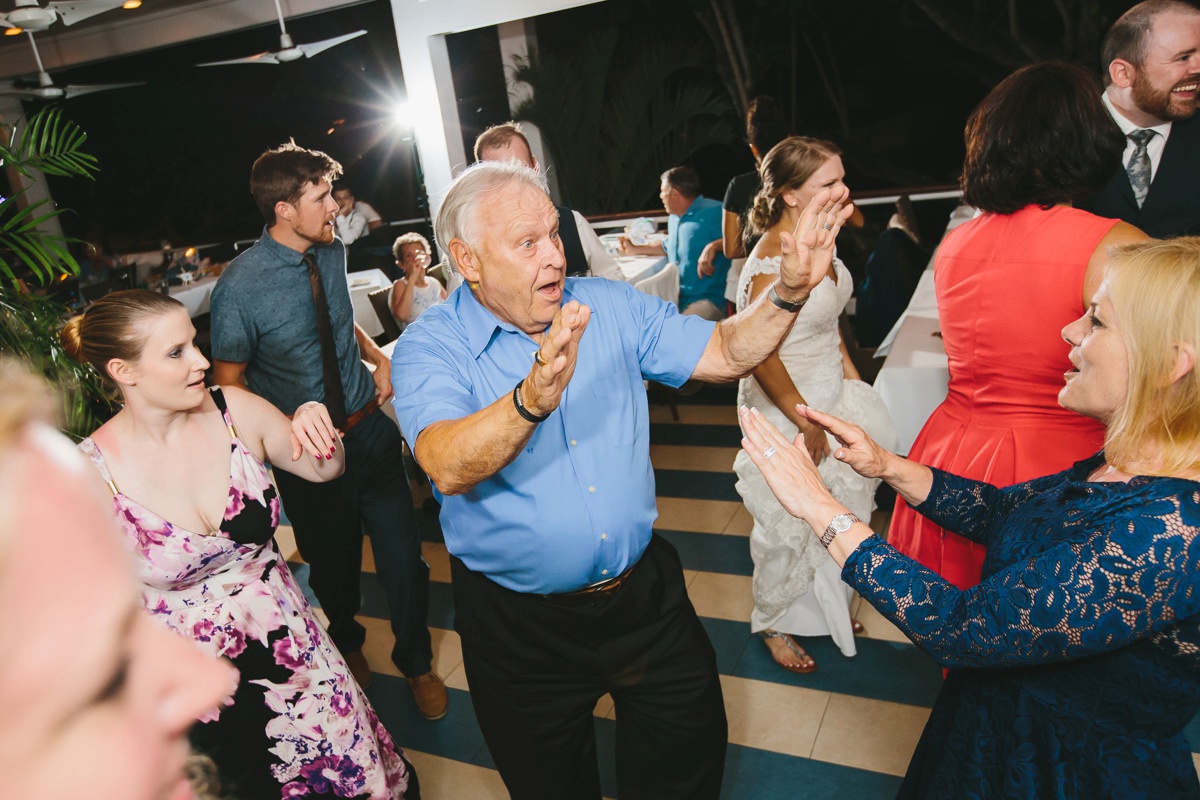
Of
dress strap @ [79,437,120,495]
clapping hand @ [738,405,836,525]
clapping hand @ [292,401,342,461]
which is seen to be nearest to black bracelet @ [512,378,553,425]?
clapping hand @ [738,405,836,525]

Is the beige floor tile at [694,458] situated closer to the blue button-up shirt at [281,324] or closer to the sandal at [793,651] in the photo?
the sandal at [793,651]

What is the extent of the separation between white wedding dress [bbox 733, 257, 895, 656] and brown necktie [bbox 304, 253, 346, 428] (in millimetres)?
1297

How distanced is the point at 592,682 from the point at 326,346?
57.0 inches

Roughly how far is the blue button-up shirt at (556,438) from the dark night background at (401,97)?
6240mm

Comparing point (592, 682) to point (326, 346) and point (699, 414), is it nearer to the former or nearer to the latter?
point (326, 346)

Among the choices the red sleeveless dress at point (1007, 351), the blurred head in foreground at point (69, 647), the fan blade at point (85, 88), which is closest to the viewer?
the blurred head in foreground at point (69, 647)

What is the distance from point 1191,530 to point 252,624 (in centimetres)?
174

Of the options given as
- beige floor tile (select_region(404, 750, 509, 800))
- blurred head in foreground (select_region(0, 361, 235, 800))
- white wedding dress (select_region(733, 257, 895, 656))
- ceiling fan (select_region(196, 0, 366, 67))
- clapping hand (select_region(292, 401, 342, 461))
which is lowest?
beige floor tile (select_region(404, 750, 509, 800))

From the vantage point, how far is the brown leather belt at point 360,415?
2631mm

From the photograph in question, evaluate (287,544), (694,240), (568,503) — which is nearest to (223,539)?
(568,503)

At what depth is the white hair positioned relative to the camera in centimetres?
156

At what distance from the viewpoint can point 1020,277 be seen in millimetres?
1707

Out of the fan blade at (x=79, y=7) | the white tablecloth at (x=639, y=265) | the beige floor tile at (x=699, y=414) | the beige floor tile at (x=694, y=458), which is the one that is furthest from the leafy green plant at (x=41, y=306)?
the fan blade at (x=79, y=7)

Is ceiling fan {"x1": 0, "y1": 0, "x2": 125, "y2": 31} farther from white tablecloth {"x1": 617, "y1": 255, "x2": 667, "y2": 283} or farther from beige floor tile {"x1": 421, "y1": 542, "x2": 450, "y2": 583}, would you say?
beige floor tile {"x1": 421, "y1": 542, "x2": 450, "y2": 583}
